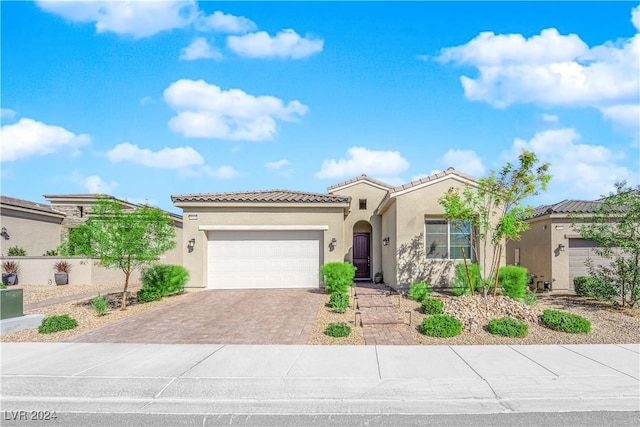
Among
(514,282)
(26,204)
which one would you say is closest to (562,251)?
(514,282)

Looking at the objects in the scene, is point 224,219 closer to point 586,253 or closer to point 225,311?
point 225,311

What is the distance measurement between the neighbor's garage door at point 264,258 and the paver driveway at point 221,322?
2.10 metres

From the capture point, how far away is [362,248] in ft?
73.3

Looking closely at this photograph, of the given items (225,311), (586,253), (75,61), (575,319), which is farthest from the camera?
(586,253)

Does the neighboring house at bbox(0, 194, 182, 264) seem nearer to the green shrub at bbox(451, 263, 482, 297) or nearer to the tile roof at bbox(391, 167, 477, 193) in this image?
the tile roof at bbox(391, 167, 477, 193)

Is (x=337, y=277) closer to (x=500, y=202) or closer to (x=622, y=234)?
(x=500, y=202)

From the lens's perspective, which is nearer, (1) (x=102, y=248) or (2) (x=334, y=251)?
(1) (x=102, y=248)

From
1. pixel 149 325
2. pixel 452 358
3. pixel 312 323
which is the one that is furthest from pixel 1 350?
pixel 452 358

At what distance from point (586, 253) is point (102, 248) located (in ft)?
55.2

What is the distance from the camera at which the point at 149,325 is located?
1066 centimetres

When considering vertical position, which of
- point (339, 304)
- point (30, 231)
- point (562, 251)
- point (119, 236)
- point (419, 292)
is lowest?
point (339, 304)

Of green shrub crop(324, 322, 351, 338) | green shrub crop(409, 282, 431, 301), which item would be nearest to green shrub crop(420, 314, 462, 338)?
green shrub crop(324, 322, 351, 338)

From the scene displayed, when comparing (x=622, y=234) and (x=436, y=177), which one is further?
(x=436, y=177)

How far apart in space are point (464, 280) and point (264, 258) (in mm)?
7637
